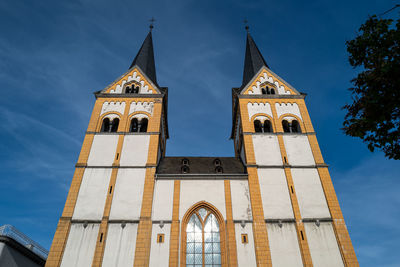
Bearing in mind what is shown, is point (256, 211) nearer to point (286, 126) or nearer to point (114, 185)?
point (286, 126)

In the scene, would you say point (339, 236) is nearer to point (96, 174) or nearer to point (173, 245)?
point (173, 245)

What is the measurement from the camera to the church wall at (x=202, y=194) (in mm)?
20375

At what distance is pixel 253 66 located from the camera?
33250 millimetres

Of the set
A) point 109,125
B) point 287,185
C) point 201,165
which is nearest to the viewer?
point 287,185

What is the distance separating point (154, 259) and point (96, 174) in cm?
844

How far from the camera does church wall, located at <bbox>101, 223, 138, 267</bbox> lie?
1769 centimetres

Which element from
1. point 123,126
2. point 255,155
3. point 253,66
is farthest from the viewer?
point 253,66

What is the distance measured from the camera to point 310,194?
69.4 ft

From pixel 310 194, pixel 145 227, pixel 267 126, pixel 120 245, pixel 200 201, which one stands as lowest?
pixel 120 245

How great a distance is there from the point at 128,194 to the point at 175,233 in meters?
4.86

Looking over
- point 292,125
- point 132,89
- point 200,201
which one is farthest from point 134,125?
point 292,125

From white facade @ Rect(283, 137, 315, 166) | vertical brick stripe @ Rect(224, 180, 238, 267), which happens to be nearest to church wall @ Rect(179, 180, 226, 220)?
vertical brick stripe @ Rect(224, 180, 238, 267)

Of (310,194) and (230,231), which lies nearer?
(230,231)

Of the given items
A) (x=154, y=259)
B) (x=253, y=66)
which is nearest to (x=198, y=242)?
(x=154, y=259)
